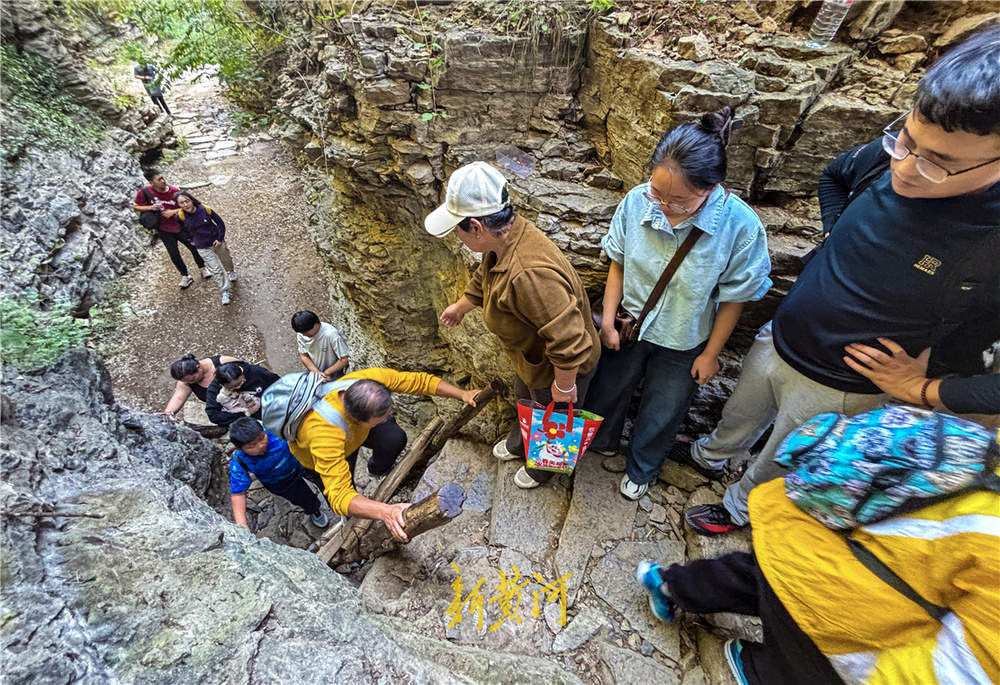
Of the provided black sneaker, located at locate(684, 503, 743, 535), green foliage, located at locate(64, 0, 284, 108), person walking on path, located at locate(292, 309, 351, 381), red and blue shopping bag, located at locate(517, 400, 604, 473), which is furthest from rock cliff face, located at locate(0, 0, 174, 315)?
black sneaker, located at locate(684, 503, 743, 535)

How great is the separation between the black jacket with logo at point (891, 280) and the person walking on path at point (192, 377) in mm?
5346

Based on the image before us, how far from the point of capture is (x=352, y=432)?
11.4ft

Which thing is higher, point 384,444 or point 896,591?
point 896,591

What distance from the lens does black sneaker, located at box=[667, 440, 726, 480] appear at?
10.2 feet

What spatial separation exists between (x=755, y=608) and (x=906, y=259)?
1.64 meters

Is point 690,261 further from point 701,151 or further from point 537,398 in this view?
point 537,398

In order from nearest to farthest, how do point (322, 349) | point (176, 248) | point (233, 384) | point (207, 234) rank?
point (233, 384) → point (322, 349) → point (207, 234) → point (176, 248)

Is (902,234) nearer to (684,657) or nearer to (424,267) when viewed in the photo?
(684,657)

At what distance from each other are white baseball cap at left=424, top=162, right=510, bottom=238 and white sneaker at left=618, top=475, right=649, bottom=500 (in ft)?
7.22

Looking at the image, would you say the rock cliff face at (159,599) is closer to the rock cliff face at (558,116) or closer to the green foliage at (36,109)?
the rock cliff face at (558,116)

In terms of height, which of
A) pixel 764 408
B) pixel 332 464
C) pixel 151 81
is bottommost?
pixel 332 464

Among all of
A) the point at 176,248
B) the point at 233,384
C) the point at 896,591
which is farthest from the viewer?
the point at 176,248

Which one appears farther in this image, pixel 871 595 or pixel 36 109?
pixel 36 109

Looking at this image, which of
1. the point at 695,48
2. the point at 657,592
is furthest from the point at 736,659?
the point at 695,48
